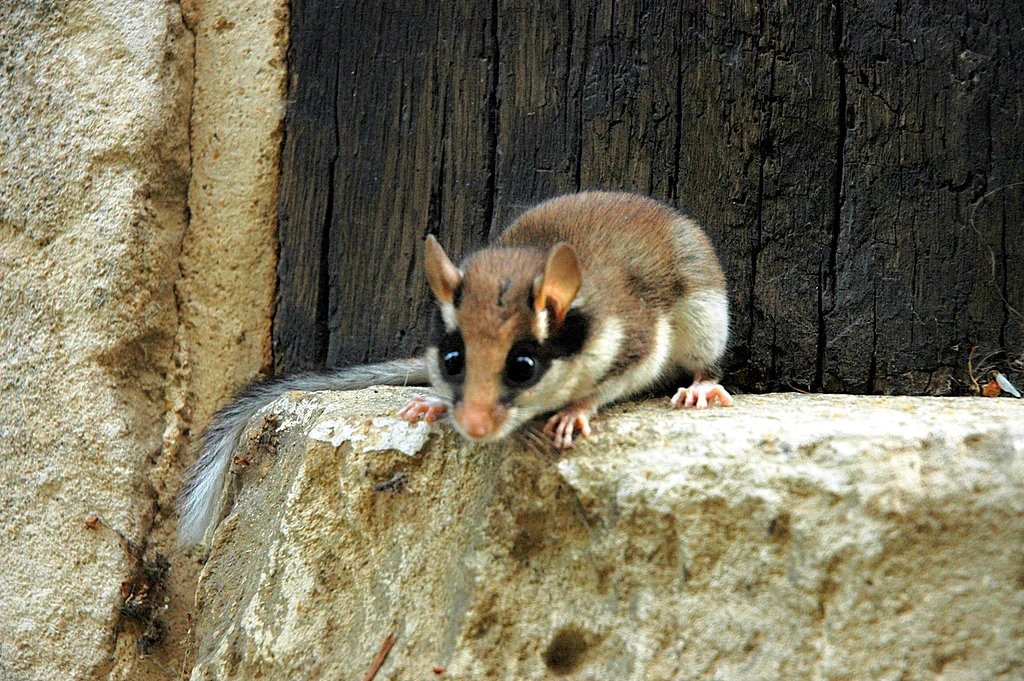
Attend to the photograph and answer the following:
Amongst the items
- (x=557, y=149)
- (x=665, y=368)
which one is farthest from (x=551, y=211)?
(x=665, y=368)

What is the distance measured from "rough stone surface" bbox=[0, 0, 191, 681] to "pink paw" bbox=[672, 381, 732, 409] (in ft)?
6.30

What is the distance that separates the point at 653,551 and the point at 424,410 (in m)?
0.88

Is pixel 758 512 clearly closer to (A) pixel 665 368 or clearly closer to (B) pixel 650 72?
(A) pixel 665 368

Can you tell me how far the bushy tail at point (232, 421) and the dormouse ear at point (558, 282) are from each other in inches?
39.5

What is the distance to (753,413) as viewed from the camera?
301 centimetres

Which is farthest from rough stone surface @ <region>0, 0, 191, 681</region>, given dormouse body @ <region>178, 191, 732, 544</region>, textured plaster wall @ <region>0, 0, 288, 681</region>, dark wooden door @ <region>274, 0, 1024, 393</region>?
dark wooden door @ <region>274, 0, 1024, 393</region>

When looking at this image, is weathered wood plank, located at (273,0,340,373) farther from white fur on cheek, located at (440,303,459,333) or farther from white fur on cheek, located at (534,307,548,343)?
white fur on cheek, located at (534,307,548,343)

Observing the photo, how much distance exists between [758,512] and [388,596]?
3.47 ft

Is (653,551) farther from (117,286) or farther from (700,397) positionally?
(117,286)

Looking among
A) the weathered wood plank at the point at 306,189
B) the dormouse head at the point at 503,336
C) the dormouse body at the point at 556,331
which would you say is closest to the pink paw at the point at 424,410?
the dormouse body at the point at 556,331

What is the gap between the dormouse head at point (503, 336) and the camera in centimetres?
281

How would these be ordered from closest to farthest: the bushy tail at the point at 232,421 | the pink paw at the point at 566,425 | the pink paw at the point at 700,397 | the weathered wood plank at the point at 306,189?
the pink paw at the point at 566,425
the pink paw at the point at 700,397
the bushy tail at the point at 232,421
the weathered wood plank at the point at 306,189

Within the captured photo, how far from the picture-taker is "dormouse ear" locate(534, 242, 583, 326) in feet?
9.30

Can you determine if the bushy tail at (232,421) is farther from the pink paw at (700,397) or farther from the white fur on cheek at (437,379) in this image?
the pink paw at (700,397)
